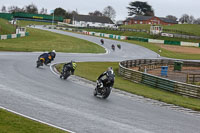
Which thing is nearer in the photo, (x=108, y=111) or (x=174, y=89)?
(x=108, y=111)

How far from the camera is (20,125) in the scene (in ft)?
33.4

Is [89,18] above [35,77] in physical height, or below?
above

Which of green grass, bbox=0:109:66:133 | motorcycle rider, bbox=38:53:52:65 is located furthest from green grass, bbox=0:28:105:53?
green grass, bbox=0:109:66:133

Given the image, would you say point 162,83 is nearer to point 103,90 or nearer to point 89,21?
point 103,90

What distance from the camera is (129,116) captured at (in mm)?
13484

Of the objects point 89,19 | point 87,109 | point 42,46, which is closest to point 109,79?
point 87,109

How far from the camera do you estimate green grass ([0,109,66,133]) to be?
9.62m

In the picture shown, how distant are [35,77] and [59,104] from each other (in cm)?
821

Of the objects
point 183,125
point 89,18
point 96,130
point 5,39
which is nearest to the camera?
point 96,130

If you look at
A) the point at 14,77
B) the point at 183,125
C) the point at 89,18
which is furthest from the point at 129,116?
the point at 89,18

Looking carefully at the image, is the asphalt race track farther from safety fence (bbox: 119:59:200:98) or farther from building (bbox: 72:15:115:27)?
building (bbox: 72:15:115:27)

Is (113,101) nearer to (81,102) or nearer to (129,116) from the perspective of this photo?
(81,102)

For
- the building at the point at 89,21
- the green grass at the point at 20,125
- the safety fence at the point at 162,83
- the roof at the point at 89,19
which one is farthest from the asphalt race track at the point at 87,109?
the roof at the point at 89,19

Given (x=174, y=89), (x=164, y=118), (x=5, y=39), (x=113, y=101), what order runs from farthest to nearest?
(x=5, y=39) → (x=174, y=89) → (x=113, y=101) → (x=164, y=118)
